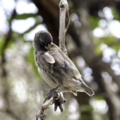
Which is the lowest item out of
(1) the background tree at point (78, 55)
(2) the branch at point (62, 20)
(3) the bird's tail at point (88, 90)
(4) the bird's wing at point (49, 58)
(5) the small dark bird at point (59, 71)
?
(1) the background tree at point (78, 55)

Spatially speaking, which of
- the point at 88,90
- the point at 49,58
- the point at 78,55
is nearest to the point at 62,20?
the point at 49,58

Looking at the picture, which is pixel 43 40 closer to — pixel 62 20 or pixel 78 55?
pixel 62 20

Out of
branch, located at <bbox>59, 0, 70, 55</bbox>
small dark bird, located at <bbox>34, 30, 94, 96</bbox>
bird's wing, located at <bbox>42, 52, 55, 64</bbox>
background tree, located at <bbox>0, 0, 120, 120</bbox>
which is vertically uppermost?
branch, located at <bbox>59, 0, 70, 55</bbox>

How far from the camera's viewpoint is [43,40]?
1.42m

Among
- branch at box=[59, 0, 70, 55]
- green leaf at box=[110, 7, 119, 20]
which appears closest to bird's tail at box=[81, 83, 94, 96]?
branch at box=[59, 0, 70, 55]

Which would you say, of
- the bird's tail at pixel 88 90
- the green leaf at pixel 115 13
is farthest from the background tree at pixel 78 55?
the bird's tail at pixel 88 90

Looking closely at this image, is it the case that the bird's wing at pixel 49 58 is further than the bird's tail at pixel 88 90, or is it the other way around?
the bird's tail at pixel 88 90

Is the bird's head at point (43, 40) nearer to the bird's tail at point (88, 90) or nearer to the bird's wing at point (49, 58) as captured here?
the bird's wing at point (49, 58)

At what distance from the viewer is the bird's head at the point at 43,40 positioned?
139 centimetres

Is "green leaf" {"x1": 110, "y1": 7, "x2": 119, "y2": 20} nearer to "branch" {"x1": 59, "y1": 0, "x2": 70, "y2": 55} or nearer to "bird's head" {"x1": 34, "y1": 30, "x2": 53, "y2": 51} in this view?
"bird's head" {"x1": 34, "y1": 30, "x2": 53, "y2": 51}

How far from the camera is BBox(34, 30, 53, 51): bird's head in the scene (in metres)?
1.39

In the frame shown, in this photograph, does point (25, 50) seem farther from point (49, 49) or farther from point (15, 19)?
point (49, 49)

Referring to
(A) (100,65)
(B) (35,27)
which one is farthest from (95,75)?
(B) (35,27)

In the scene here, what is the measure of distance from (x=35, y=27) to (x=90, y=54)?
33.9 inches
